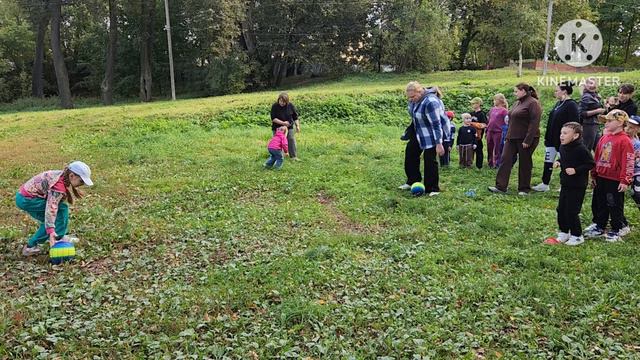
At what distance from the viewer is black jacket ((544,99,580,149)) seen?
27.9 feet

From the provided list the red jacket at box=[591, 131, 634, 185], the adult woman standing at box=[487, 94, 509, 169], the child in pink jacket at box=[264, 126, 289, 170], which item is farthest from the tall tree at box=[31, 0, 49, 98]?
the red jacket at box=[591, 131, 634, 185]

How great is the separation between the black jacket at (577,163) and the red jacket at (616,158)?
1.11 ft

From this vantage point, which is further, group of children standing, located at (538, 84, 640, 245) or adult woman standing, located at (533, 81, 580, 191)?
adult woman standing, located at (533, 81, 580, 191)

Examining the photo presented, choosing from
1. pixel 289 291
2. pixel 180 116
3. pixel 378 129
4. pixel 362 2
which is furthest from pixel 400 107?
pixel 362 2

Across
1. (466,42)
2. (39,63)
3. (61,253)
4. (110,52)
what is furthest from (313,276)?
(466,42)

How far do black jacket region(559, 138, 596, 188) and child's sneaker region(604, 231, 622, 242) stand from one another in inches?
31.3

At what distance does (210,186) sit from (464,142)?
18.6 feet

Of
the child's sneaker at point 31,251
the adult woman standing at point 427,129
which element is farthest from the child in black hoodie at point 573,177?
the child's sneaker at point 31,251

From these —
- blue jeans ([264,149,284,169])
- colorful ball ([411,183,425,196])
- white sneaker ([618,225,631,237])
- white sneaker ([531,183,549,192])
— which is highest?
blue jeans ([264,149,284,169])

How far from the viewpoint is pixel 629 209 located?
7.90 meters

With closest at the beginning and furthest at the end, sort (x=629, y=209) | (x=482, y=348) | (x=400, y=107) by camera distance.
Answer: (x=482, y=348)
(x=629, y=209)
(x=400, y=107)

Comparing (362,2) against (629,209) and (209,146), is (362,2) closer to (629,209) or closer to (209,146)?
(209,146)

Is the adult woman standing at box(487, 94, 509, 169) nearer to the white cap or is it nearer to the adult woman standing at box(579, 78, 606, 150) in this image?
→ the adult woman standing at box(579, 78, 606, 150)

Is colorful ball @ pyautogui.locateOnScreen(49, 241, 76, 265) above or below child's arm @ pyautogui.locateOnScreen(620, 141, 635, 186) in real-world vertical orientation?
below
